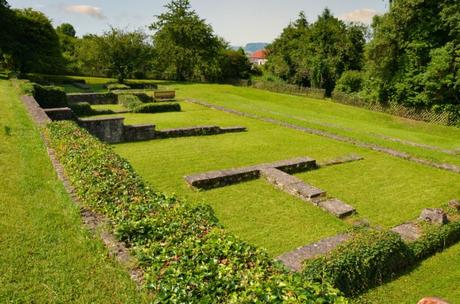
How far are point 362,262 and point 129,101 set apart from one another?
2051cm

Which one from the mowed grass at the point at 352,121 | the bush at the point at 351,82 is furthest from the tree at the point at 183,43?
the bush at the point at 351,82

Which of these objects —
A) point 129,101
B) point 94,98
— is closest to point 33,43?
point 94,98

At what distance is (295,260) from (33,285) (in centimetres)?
381

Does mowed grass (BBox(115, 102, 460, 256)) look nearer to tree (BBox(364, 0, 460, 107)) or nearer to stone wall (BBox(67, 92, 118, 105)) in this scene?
stone wall (BBox(67, 92, 118, 105))

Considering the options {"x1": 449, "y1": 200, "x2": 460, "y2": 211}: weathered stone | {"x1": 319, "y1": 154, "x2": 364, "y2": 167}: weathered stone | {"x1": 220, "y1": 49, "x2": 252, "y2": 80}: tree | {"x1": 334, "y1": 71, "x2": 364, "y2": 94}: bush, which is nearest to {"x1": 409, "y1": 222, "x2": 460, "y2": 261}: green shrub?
{"x1": 449, "y1": 200, "x2": 460, "y2": 211}: weathered stone

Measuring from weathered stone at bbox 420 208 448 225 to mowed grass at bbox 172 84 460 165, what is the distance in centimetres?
683

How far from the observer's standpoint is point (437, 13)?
25109mm

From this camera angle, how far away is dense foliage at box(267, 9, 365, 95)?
39969 mm

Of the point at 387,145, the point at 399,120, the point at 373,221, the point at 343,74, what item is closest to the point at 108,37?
the point at 343,74

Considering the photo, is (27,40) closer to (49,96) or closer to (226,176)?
(49,96)

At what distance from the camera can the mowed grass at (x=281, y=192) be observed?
760 centimetres

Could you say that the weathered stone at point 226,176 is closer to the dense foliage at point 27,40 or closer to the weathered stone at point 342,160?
the weathered stone at point 342,160

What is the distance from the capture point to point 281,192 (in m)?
9.46

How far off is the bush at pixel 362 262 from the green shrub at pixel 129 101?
18.4 m
